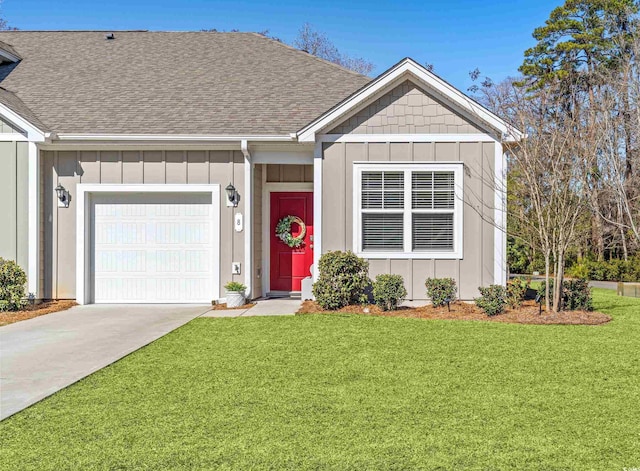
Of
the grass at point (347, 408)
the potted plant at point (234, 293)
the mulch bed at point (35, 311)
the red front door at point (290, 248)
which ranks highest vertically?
the red front door at point (290, 248)

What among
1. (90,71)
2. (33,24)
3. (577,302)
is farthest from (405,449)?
(33,24)

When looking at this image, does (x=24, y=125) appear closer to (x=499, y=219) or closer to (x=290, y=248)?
(x=290, y=248)

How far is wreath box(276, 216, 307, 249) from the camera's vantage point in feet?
37.6

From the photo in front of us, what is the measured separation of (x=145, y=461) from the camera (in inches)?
130

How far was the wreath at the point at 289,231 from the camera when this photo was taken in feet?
37.6

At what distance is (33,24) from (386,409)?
98.8 feet

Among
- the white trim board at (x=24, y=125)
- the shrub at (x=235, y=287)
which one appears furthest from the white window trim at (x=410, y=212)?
the white trim board at (x=24, y=125)

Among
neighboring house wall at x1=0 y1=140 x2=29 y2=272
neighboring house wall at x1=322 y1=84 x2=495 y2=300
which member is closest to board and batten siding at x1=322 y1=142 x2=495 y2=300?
neighboring house wall at x1=322 y1=84 x2=495 y2=300

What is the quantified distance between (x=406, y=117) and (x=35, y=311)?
7.45m

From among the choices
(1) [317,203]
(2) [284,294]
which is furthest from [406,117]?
(2) [284,294]

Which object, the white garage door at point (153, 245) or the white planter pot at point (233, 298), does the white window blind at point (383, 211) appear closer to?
the white planter pot at point (233, 298)

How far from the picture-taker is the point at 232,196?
10281mm

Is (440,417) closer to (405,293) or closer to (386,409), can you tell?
(386,409)

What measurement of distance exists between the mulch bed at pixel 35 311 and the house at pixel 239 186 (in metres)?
0.25
